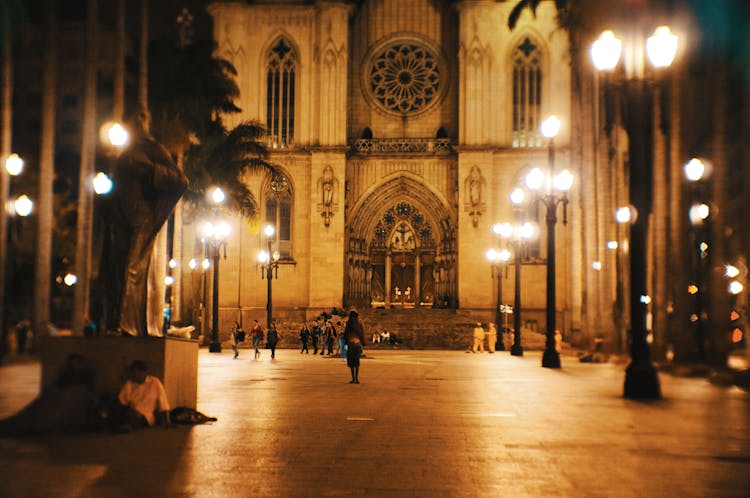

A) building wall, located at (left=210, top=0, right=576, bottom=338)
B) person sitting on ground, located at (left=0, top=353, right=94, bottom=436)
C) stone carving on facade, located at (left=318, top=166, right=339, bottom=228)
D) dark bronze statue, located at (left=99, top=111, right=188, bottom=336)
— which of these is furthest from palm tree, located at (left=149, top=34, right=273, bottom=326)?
person sitting on ground, located at (left=0, top=353, right=94, bottom=436)

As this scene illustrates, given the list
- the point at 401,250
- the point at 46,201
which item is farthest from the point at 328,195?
the point at 46,201

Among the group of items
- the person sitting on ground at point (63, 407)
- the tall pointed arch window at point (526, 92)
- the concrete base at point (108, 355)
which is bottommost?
the person sitting on ground at point (63, 407)

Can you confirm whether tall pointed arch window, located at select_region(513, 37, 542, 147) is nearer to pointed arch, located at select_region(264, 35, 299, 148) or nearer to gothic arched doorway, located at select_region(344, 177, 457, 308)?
gothic arched doorway, located at select_region(344, 177, 457, 308)

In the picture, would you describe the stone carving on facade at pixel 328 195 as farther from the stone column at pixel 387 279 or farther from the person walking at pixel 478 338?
the person walking at pixel 478 338

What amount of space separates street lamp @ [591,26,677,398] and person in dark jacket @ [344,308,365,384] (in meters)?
5.34

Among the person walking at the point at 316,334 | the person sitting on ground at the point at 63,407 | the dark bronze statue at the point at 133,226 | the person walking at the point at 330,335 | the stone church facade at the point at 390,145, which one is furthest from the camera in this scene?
the stone church facade at the point at 390,145

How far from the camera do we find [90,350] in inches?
372

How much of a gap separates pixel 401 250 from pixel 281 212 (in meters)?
7.06

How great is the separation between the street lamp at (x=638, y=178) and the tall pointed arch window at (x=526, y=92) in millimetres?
31967

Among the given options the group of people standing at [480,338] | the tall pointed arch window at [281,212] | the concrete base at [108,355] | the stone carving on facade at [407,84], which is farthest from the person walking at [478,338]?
the concrete base at [108,355]

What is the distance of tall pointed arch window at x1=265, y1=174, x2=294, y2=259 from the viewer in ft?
153

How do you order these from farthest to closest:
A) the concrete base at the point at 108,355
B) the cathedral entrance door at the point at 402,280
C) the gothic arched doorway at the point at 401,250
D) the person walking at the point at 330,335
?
1. the cathedral entrance door at the point at 402,280
2. the gothic arched doorway at the point at 401,250
3. the person walking at the point at 330,335
4. the concrete base at the point at 108,355

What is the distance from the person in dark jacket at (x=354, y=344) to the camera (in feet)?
55.7

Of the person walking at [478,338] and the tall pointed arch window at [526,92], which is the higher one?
the tall pointed arch window at [526,92]
